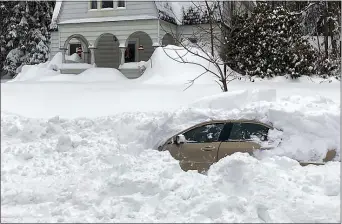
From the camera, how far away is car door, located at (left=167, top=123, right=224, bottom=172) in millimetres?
6914

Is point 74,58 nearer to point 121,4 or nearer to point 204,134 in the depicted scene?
point 121,4

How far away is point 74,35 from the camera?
2144 cm

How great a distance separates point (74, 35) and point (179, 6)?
5.69 meters

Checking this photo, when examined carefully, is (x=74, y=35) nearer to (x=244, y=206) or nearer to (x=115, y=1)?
(x=115, y=1)

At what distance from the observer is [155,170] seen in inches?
259

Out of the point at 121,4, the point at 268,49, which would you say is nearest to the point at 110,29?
the point at 121,4

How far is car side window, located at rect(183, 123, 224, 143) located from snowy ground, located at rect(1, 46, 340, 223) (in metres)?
0.59

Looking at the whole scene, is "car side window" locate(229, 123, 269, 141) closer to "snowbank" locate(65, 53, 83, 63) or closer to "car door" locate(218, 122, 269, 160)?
"car door" locate(218, 122, 269, 160)

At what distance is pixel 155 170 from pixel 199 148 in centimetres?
91

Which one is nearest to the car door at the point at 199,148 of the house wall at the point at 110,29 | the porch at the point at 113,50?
the house wall at the point at 110,29

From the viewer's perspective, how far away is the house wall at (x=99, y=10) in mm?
19891

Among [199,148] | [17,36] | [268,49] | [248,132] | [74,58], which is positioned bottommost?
[199,148]

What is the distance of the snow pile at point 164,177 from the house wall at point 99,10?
12117mm

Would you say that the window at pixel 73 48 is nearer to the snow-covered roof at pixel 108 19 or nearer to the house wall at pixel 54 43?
the house wall at pixel 54 43
